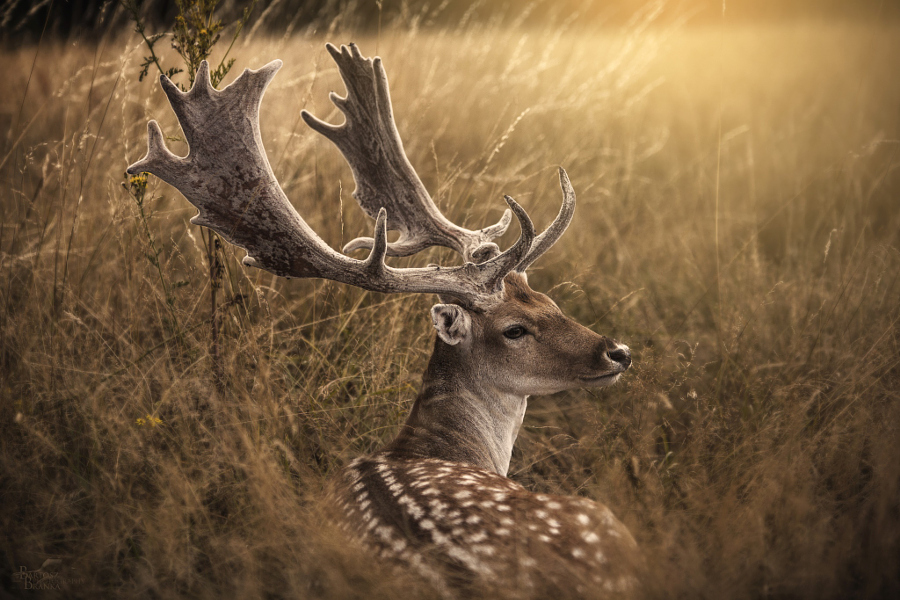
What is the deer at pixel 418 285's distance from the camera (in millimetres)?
2242

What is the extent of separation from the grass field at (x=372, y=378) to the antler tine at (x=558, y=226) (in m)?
0.44

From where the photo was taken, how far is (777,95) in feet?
24.7

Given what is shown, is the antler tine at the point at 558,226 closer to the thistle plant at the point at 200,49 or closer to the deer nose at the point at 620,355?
the deer nose at the point at 620,355

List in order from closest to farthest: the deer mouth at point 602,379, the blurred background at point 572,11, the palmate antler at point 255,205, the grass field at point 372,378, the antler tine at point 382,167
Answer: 1. the grass field at point 372,378
2. the palmate antler at point 255,205
3. the deer mouth at point 602,379
4. the antler tine at point 382,167
5. the blurred background at point 572,11

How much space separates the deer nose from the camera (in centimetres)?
274

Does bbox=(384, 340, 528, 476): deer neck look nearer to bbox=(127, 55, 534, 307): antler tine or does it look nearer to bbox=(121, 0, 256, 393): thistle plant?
bbox=(127, 55, 534, 307): antler tine

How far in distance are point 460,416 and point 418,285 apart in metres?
0.56

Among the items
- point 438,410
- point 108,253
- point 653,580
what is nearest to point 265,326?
point 438,410

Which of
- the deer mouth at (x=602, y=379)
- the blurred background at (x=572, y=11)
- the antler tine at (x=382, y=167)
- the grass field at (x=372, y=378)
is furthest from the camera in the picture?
the blurred background at (x=572, y=11)

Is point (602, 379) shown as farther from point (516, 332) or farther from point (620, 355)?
point (516, 332)

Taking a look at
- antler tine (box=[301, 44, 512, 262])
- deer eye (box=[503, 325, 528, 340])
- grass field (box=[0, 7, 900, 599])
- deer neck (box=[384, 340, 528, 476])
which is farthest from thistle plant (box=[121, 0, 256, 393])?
deer eye (box=[503, 325, 528, 340])

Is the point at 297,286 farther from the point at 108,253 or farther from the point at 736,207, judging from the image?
the point at 736,207

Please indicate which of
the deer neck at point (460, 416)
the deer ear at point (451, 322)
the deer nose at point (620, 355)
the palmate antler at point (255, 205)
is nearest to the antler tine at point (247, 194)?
the palmate antler at point (255, 205)

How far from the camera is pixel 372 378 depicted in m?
3.24
